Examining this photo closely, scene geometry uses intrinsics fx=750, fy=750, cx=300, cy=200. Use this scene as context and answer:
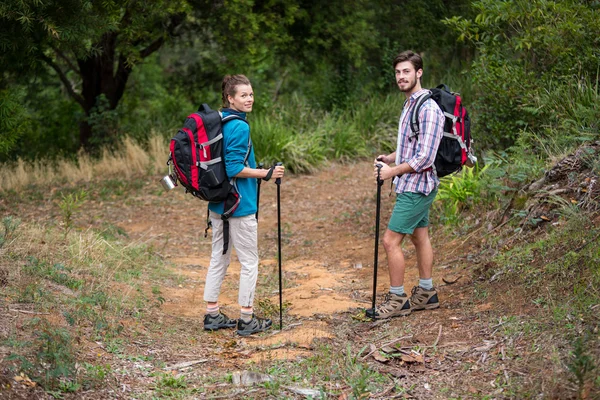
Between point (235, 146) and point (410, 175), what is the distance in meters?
1.38

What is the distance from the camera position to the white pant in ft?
19.3

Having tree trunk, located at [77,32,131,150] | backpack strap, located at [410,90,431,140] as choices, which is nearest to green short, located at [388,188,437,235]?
backpack strap, located at [410,90,431,140]

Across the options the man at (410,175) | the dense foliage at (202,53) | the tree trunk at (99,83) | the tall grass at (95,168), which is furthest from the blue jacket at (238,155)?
the tree trunk at (99,83)

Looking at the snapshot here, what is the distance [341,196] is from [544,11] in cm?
453

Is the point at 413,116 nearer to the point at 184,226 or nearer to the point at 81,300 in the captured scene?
the point at 81,300

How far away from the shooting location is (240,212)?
5.80 m

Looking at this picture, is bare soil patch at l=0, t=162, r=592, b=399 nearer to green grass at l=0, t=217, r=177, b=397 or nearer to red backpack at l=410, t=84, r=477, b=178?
green grass at l=0, t=217, r=177, b=397

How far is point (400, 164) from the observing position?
5855 mm

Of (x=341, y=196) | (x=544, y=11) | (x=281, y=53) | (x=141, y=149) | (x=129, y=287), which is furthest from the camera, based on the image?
(x=281, y=53)

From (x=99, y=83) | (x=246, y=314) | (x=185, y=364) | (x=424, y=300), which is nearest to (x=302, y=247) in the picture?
(x=424, y=300)

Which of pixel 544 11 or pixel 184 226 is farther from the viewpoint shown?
pixel 184 226

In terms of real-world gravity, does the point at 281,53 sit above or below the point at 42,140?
above

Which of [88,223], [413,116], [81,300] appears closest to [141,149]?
[88,223]

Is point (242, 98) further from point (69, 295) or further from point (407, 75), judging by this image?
point (69, 295)
